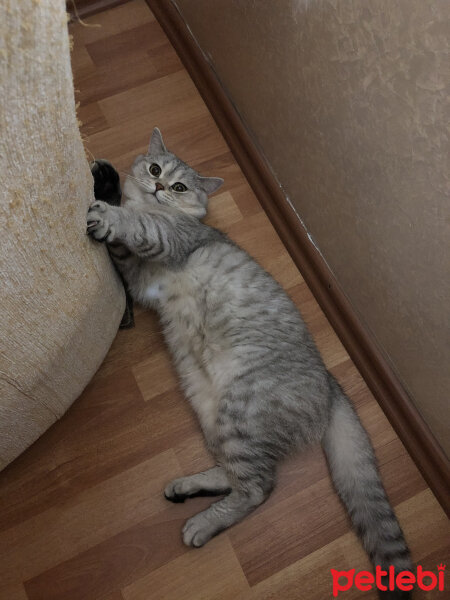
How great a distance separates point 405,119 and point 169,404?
0.97 meters

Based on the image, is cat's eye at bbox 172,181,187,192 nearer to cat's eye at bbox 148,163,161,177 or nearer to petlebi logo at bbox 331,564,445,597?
cat's eye at bbox 148,163,161,177

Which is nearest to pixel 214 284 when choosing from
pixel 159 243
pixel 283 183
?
pixel 159 243

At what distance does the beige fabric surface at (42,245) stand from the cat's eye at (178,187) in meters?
0.37

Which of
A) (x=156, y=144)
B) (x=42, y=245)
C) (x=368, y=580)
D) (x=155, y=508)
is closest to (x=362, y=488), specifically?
(x=368, y=580)

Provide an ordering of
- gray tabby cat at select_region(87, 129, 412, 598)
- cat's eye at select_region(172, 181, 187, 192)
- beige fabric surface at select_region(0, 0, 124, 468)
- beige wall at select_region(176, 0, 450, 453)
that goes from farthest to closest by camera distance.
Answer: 1. cat's eye at select_region(172, 181, 187, 192)
2. gray tabby cat at select_region(87, 129, 412, 598)
3. beige wall at select_region(176, 0, 450, 453)
4. beige fabric surface at select_region(0, 0, 124, 468)

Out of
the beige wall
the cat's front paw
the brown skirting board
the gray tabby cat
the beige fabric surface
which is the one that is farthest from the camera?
the brown skirting board

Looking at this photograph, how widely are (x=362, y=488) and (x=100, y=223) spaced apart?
2.97ft

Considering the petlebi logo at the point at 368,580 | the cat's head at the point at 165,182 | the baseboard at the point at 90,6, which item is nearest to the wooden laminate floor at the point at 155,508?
the petlebi logo at the point at 368,580

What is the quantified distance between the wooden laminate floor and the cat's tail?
0.10 metres

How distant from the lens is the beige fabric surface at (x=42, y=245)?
713 millimetres

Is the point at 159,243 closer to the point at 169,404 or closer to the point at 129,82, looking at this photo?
the point at 169,404

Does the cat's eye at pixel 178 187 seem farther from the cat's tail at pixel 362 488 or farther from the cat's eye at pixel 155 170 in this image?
the cat's tail at pixel 362 488

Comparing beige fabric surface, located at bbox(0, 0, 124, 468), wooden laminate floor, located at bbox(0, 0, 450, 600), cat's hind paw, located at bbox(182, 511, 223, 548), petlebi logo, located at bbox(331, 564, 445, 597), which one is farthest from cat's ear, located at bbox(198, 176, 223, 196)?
petlebi logo, located at bbox(331, 564, 445, 597)

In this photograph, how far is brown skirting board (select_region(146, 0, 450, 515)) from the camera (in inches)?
56.8
